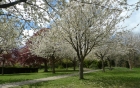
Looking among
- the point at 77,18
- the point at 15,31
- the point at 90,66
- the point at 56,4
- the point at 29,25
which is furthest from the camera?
the point at 90,66

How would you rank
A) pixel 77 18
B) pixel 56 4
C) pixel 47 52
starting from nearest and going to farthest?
pixel 56 4 → pixel 77 18 → pixel 47 52

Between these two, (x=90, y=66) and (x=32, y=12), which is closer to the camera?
(x=32, y=12)

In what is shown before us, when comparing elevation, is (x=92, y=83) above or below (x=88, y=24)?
below

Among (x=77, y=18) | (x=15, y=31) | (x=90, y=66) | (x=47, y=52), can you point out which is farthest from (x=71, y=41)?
(x=90, y=66)

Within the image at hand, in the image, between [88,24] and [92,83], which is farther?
[88,24]

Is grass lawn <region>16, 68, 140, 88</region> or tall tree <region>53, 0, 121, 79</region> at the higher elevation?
tall tree <region>53, 0, 121, 79</region>

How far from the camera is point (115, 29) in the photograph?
18.0m

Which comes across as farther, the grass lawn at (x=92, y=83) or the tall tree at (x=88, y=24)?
the tall tree at (x=88, y=24)

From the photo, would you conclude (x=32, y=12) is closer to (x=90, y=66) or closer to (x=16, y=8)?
(x=16, y=8)

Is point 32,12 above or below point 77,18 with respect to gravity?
below

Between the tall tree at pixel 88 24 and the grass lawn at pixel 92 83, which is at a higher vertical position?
the tall tree at pixel 88 24

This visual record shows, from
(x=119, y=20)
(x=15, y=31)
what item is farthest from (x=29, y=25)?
(x=119, y=20)

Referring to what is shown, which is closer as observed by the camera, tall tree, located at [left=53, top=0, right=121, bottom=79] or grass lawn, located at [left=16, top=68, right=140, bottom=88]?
grass lawn, located at [left=16, top=68, right=140, bottom=88]

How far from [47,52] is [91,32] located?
13371mm
